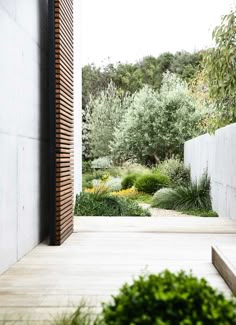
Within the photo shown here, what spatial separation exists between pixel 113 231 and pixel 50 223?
1.22 m

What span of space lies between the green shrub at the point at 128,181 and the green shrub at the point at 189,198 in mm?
2824

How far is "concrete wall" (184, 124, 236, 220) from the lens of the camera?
8.88m

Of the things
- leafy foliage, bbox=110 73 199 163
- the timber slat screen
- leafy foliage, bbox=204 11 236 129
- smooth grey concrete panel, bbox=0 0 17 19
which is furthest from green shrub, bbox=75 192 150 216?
leafy foliage, bbox=110 73 199 163

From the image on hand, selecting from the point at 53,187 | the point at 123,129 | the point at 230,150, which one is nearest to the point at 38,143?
the point at 53,187

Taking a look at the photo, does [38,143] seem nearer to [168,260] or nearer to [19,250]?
[19,250]

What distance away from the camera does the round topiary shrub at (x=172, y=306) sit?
2002mm

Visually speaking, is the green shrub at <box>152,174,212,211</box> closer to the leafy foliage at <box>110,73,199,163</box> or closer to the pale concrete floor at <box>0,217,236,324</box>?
the pale concrete floor at <box>0,217,236,324</box>

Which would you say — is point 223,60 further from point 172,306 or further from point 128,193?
point 172,306

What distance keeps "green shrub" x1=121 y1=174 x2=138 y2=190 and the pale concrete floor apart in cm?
635

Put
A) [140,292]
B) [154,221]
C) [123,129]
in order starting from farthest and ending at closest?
[123,129] → [154,221] → [140,292]

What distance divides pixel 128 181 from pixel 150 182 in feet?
3.02

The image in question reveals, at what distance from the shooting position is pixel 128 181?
15.1 metres

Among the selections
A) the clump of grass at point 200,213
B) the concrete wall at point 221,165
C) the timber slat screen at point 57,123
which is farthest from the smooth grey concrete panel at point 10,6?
the clump of grass at point 200,213

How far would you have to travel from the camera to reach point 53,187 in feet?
21.7
